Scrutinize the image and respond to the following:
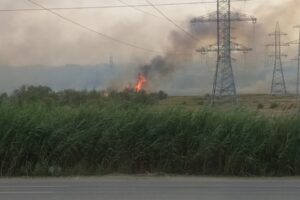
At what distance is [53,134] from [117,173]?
8.34 ft

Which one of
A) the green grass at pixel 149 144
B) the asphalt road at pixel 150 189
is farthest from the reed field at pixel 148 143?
the asphalt road at pixel 150 189

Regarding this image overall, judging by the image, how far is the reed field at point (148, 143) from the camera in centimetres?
1853

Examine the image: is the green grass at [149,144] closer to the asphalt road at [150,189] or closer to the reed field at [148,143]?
the reed field at [148,143]

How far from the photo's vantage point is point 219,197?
39.7 ft

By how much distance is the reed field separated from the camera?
18.5 metres

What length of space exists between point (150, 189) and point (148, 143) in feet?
17.8

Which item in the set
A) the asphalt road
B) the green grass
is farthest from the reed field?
the asphalt road

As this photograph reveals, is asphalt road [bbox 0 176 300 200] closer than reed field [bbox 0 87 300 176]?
Yes

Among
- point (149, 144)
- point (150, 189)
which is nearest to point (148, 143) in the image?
point (149, 144)

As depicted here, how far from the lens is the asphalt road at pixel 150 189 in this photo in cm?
1218

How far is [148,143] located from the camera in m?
→ 19.1

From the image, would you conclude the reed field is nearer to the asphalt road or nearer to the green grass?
the green grass

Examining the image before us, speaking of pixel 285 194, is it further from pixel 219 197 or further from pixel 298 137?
pixel 298 137

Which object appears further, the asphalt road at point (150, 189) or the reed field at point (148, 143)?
the reed field at point (148, 143)
